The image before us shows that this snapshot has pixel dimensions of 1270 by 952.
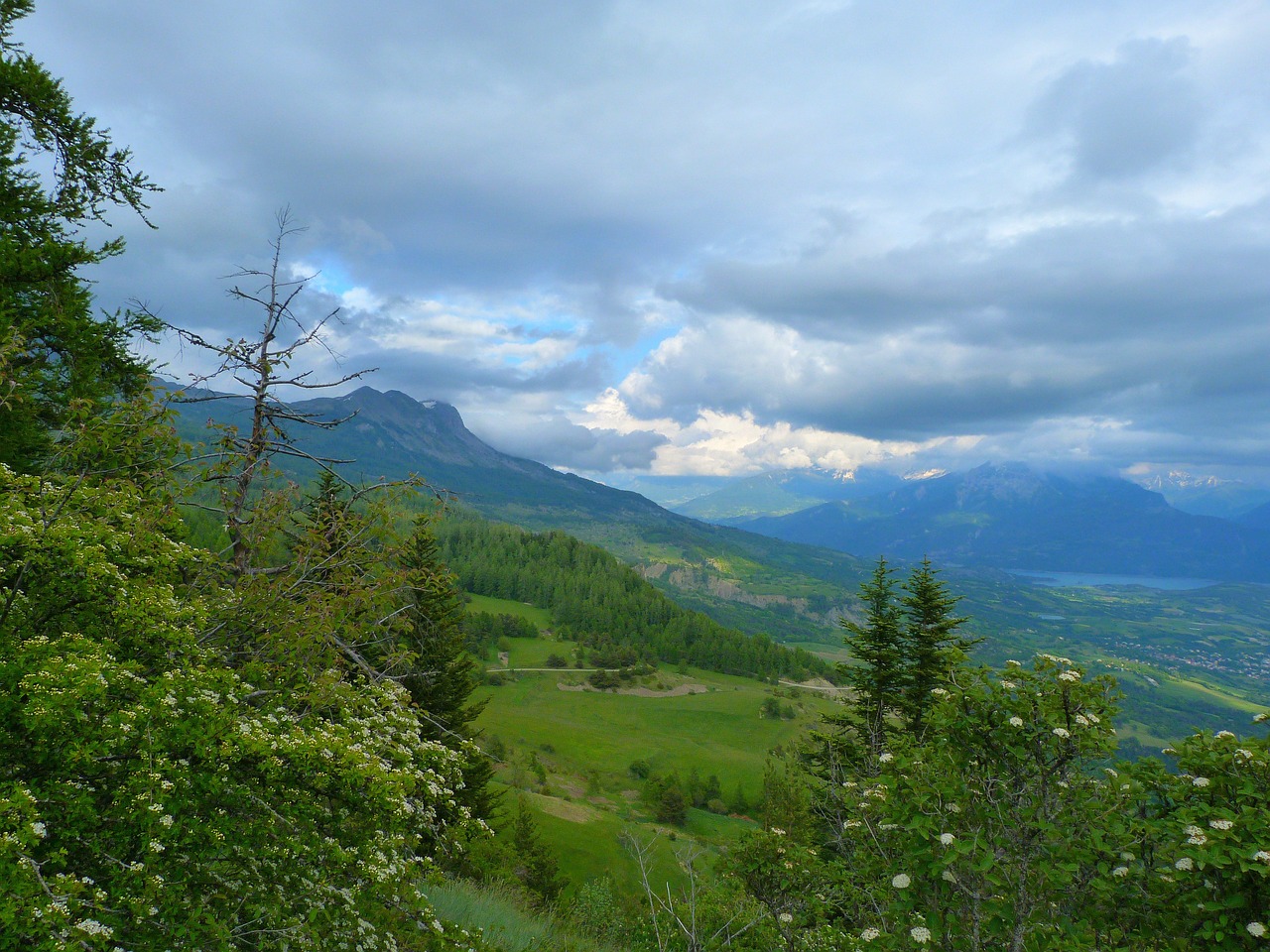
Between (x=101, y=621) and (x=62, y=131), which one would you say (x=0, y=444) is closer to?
(x=62, y=131)

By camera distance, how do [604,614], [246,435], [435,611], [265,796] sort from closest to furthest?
[265,796]
[246,435]
[435,611]
[604,614]

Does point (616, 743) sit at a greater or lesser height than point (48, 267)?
lesser

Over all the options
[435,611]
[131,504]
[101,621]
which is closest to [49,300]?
[131,504]

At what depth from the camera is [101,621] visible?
615 centimetres

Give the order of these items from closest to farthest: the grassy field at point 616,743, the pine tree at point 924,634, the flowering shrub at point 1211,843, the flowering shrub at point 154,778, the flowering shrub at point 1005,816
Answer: the flowering shrub at point 154,778 < the flowering shrub at point 1211,843 < the flowering shrub at point 1005,816 < the pine tree at point 924,634 < the grassy field at point 616,743

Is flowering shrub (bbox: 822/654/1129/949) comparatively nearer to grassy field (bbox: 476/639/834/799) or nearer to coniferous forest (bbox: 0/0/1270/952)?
coniferous forest (bbox: 0/0/1270/952)

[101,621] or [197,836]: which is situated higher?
[101,621]

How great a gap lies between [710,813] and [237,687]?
8477 cm

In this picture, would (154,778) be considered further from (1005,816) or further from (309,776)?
(1005,816)

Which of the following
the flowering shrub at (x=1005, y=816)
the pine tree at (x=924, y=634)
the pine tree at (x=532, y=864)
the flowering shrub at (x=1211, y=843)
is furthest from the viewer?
the pine tree at (x=532, y=864)

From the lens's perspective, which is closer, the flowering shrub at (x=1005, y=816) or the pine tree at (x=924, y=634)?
the flowering shrub at (x=1005, y=816)

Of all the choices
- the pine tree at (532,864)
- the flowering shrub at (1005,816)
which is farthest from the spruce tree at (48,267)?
the pine tree at (532,864)

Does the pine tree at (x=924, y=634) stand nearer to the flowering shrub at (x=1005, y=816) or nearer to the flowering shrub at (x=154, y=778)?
the flowering shrub at (x=1005, y=816)

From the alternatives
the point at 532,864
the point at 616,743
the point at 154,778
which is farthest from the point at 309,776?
the point at 616,743
